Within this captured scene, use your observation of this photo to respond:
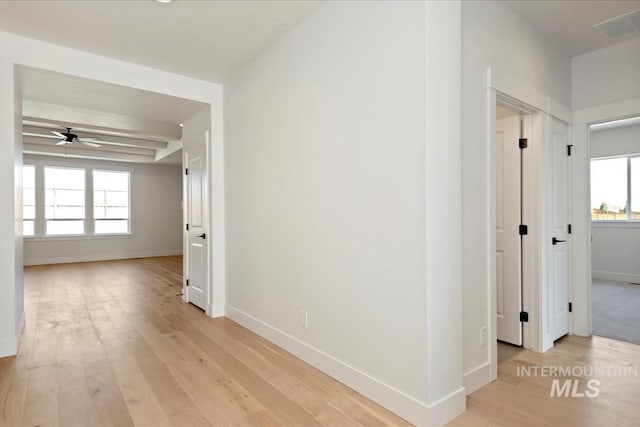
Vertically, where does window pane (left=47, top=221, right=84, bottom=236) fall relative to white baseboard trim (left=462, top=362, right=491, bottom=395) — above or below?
above

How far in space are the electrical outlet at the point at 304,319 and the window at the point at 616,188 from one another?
6.79 m

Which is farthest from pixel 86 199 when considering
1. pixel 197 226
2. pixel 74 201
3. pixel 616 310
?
pixel 616 310

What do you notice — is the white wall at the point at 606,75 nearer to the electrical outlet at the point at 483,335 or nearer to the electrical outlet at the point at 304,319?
the electrical outlet at the point at 483,335

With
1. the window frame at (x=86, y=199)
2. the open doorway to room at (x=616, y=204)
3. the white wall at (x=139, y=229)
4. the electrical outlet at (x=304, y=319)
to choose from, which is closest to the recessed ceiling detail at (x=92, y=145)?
the window frame at (x=86, y=199)

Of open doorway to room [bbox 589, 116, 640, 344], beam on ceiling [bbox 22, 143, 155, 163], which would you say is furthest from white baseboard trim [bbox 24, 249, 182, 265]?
open doorway to room [bbox 589, 116, 640, 344]

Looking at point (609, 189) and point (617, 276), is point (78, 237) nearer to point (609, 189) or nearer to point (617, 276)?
point (617, 276)

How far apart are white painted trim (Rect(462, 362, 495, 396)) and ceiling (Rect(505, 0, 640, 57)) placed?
283 centimetres

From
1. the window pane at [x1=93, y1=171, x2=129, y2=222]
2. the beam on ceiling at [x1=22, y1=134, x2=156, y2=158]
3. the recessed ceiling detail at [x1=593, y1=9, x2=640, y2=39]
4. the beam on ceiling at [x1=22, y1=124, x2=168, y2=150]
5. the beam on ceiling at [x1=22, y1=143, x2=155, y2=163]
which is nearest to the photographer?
the recessed ceiling detail at [x1=593, y1=9, x2=640, y2=39]

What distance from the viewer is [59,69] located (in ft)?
10.8

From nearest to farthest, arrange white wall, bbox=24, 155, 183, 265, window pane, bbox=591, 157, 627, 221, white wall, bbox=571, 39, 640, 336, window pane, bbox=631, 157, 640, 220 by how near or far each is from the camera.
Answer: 1. white wall, bbox=571, 39, 640, 336
2. window pane, bbox=631, 157, 640, 220
3. window pane, bbox=591, 157, 627, 221
4. white wall, bbox=24, 155, 183, 265

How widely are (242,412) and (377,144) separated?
1.91 metres

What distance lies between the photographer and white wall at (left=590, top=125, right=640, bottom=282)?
6207 mm

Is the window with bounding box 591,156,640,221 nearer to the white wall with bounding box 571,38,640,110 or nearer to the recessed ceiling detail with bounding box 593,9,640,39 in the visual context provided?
the white wall with bounding box 571,38,640,110

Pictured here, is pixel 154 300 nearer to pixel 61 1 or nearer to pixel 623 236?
pixel 61 1
